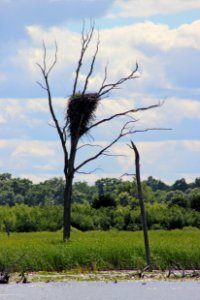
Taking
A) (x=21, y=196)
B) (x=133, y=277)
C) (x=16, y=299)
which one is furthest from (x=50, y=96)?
(x=21, y=196)

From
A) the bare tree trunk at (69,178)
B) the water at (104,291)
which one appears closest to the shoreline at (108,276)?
the water at (104,291)

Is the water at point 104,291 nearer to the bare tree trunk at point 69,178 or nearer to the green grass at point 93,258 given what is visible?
the green grass at point 93,258

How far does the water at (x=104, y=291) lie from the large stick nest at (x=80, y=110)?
14.4 m

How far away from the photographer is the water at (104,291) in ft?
82.2

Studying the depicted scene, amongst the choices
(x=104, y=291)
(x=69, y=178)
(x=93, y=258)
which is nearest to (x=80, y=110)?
(x=69, y=178)

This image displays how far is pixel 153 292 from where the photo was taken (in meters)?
25.9

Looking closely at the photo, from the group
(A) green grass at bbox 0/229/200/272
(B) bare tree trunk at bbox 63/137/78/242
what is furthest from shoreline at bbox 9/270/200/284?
(B) bare tree trunk at bbox 63/137/78/242

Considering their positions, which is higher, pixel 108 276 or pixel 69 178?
pixel 69 178

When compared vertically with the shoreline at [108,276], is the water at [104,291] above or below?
below

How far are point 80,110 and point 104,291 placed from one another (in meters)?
15.9

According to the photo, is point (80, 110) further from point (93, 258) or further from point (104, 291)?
point (104, 291)

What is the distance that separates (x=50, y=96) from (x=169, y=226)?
11585mm

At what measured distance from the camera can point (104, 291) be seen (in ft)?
85.9

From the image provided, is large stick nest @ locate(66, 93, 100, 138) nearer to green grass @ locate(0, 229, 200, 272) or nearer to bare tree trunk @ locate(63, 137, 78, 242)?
bare tree trunk @ locate(63, 137, 78, 242)
